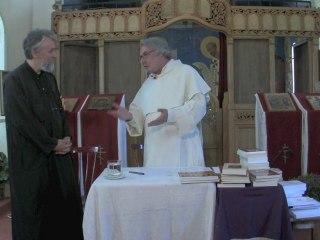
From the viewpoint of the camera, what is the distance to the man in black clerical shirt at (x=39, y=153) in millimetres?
2400

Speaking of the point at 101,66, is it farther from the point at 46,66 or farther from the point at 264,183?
the point at 264,183

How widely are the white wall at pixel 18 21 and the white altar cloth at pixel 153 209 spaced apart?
12.4 feet

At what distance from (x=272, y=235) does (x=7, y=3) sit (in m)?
5.28

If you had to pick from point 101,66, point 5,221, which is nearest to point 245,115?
point 101,66

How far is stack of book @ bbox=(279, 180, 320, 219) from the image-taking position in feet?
7.08

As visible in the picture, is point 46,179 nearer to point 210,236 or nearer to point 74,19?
point 210,236

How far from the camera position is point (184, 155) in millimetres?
2906

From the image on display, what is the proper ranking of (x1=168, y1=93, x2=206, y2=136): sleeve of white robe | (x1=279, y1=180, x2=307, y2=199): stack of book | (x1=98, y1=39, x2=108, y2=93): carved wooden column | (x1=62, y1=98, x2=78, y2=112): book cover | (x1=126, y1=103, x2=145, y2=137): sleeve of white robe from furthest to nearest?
1. (x1=98, y1=39, x2=108, y2=93): carved wooden column
2. (x1=62, y1=98, x2=78, y2=112): book cover
3. (x1=126, y1=103, x2=145, y2=137): sleeve of white robe
4. (x1=168, y1=93, x2=206, y2=136): sleeve of white robe
5. (x1=279, y1=180, x2=307, y2=199): stack of book

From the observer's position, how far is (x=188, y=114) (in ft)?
8.87

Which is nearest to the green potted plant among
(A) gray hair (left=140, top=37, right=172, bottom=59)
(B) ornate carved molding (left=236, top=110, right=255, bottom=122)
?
(A) gray hair (left=140, top=37, right=172, bottom=59)

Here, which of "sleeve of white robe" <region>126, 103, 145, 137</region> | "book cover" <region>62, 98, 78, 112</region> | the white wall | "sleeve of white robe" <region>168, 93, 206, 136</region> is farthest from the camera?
the white wall

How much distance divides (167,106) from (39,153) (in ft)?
3.33

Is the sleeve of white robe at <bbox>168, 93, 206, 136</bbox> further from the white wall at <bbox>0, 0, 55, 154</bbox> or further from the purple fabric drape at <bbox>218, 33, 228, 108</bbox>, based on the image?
the white wall at <bbox>0, 0, 55, 154</bbox>

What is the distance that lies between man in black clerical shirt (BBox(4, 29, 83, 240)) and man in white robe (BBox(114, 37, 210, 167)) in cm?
56
